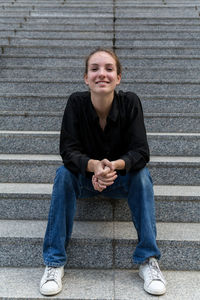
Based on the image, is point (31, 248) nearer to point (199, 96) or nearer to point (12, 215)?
point (12, 215)

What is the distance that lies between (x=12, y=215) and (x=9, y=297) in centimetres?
69

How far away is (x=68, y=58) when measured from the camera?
4418 mm

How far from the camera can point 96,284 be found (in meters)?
2.04

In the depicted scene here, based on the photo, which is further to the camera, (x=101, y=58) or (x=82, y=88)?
(x=82, y=88)

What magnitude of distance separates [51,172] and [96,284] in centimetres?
99

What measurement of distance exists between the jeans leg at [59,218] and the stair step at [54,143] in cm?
98

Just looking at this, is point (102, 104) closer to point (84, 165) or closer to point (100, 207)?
point (84, 165)

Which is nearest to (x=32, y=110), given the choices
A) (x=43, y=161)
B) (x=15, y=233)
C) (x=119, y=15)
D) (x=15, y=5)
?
(x=43, y=161)

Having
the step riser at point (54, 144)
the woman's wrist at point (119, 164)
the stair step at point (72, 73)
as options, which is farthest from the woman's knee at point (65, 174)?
the stair step at point (72, 73)

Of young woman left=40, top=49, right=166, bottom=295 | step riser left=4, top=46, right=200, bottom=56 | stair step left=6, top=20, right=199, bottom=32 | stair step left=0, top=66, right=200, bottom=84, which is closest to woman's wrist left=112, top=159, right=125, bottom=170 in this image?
young woman left=40, top=49, right=166, bottom=295

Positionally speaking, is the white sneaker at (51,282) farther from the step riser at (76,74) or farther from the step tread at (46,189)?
the step riser at (76,74)

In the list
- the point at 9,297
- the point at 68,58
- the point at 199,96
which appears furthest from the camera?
the point at 68,58

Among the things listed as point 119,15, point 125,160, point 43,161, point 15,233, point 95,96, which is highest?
Result: point 119,15

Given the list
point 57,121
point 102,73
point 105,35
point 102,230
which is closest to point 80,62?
point 105,35
